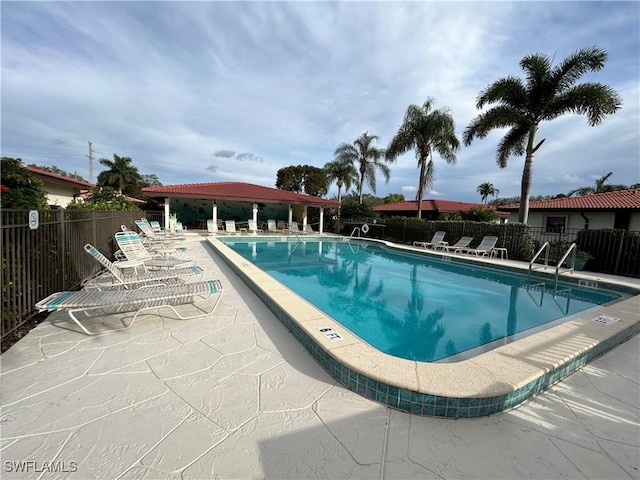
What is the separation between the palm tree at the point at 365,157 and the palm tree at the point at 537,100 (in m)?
11.0

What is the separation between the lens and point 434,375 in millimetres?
2523

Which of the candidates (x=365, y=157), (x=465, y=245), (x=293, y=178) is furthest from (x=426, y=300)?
(x=293, y=178)

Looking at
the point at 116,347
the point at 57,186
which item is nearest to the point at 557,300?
the point at 116,347

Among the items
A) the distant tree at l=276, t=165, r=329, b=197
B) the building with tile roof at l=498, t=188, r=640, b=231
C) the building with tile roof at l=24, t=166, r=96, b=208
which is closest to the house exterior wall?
the building with tile roof at l=498, t=188, r=640, b=231

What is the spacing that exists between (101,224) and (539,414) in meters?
8.95

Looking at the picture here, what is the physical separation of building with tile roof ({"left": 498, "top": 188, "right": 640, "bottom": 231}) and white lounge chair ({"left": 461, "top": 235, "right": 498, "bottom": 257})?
4422 mm

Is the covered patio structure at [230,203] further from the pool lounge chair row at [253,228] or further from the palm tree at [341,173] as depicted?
the palm tree at [341,173]

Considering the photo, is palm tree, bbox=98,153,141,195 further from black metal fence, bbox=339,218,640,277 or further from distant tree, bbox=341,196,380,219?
black metal fence, bbox=339,218,640,277

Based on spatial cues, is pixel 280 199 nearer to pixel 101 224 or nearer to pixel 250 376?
pixel 101 224

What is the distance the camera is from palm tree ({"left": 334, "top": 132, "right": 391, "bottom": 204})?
83.1 ft

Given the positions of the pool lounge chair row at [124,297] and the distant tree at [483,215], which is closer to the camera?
the pool lounge chair row at [124,297]

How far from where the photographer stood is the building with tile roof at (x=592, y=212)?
14695 mm

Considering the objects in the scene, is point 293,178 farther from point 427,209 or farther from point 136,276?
point 136,276

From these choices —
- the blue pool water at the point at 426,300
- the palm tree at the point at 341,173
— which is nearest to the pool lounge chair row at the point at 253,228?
the palm tree at the point at 341,173
